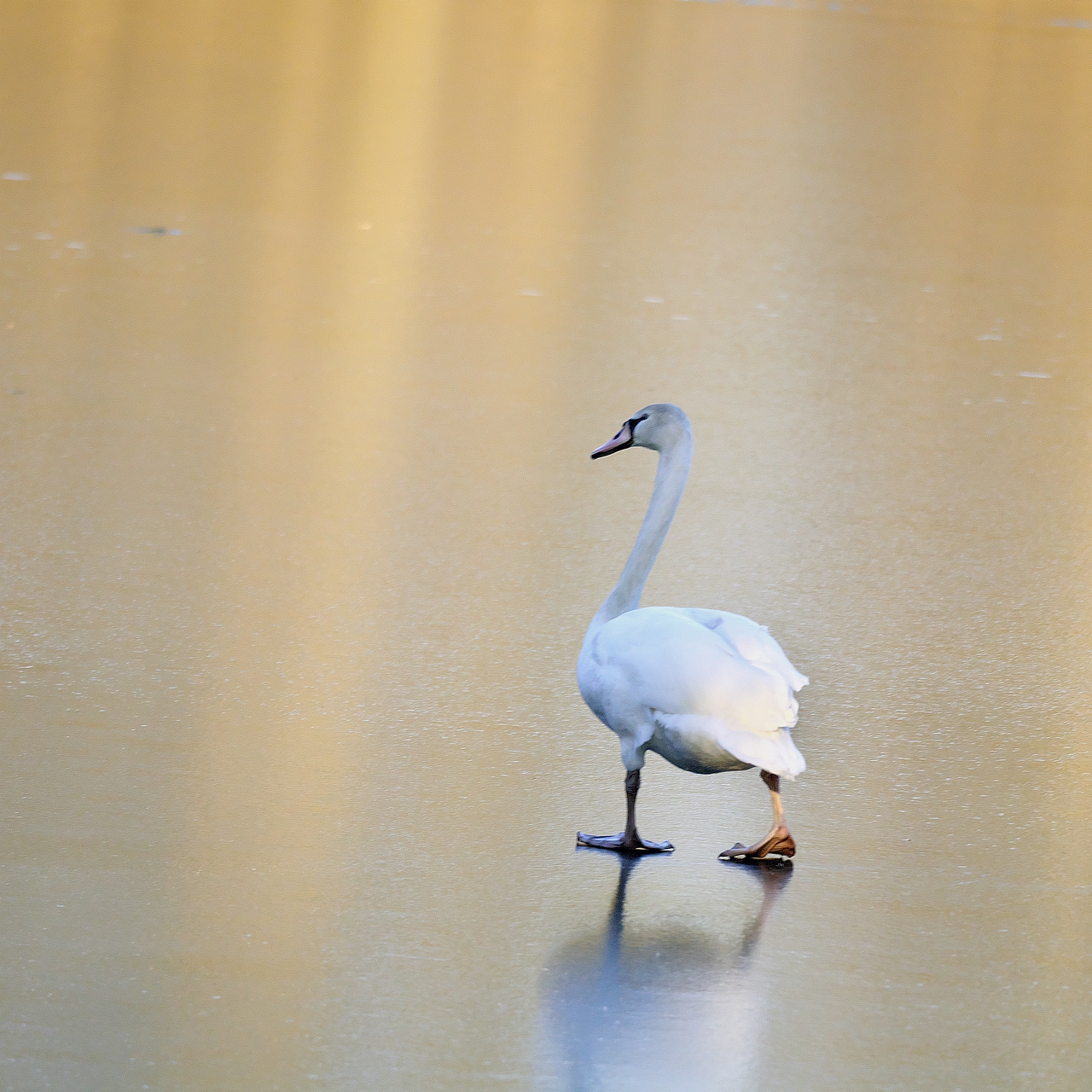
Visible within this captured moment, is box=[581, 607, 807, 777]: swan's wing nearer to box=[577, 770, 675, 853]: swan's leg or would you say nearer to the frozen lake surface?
box=[577, 770, 675, 853]: swan's leg

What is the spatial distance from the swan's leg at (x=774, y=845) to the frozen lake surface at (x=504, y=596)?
6 centimetres

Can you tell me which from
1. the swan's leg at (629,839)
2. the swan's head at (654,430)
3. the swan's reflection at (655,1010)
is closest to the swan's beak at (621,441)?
the swan's head at (654,430)

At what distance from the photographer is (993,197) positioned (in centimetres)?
1270

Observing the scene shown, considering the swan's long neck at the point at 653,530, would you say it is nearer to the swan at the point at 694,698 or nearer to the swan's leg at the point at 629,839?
the swan at the point at 694,698

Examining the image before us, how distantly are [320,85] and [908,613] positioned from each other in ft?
33.5

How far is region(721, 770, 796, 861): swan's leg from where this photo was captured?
3822mm

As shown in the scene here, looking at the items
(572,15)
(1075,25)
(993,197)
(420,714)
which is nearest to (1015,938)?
(420,714)

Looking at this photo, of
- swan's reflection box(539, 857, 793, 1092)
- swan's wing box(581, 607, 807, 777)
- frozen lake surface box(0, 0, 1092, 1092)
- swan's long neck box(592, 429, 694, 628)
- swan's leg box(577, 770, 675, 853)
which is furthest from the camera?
swan's long neck box(592, 429, 694, 628)

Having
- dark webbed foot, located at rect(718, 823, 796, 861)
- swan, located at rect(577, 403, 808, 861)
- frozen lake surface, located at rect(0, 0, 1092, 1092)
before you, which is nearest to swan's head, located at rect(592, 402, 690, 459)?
swan, located at rect(577, 403, 808, 861)

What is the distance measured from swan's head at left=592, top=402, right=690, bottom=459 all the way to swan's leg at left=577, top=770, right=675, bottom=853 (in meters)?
0.90

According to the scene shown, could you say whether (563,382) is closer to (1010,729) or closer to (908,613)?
(908,613)

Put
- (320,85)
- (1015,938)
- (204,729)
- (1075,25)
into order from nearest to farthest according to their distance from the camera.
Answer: (1015,938) → (204,729) → (320,85) → (1075,25)

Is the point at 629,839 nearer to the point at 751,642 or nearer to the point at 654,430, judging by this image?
the point at 751,642

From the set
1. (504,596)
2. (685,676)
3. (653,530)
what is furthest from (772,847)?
(504,596)
